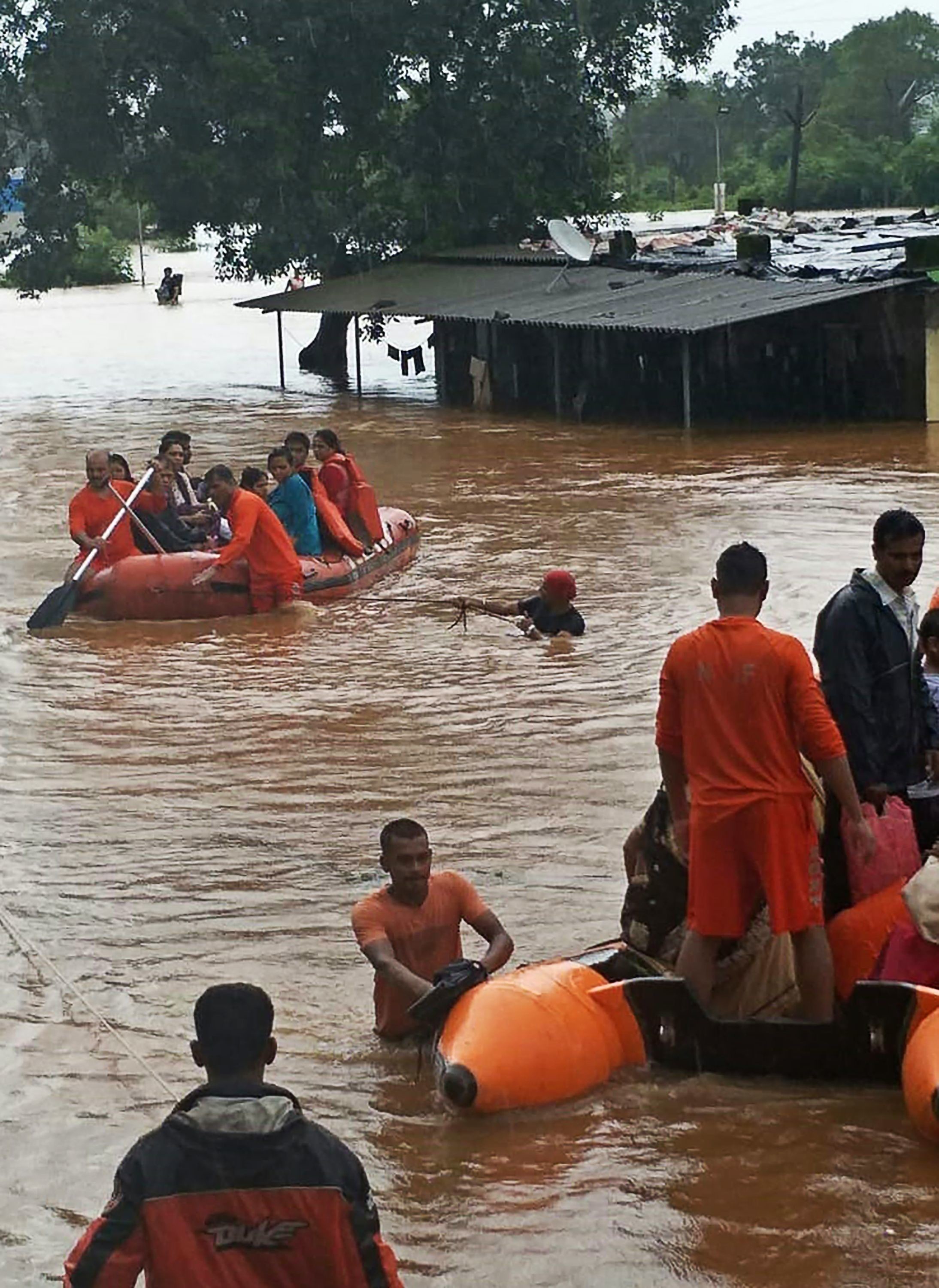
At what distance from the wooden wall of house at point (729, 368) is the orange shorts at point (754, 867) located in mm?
21646

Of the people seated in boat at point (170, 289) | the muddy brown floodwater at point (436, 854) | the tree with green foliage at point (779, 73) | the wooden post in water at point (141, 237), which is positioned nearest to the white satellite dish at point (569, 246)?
the muddy brown floodwater at point (436, 854)

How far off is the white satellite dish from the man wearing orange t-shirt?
26451mm

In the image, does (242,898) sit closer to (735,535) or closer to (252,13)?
(735,535)

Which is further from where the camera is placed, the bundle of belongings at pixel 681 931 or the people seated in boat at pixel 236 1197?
the bundle of belongings at pixel 681 931

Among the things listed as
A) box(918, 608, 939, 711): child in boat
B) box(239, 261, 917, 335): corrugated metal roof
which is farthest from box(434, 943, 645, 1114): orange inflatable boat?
box(239, 261, 917, 335): corrugated metal roof

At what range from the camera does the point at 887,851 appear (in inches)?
264

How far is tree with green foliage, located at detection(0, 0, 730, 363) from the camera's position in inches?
1401

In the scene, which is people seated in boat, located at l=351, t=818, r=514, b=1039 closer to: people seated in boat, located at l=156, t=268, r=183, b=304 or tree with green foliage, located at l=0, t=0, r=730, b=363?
tree with green foliage, located at l=0, t=0, r=730, b=363

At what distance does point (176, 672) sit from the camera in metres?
14.0

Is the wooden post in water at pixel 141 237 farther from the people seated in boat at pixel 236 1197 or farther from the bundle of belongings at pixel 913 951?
the people seated in boat at pixel 236 1197

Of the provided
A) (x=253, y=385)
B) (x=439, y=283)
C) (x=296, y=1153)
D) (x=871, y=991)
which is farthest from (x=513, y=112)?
(x=296, y=1153)

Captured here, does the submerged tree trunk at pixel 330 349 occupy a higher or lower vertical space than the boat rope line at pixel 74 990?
higher

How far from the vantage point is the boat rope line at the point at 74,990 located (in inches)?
280

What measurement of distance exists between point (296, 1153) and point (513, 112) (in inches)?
1330
